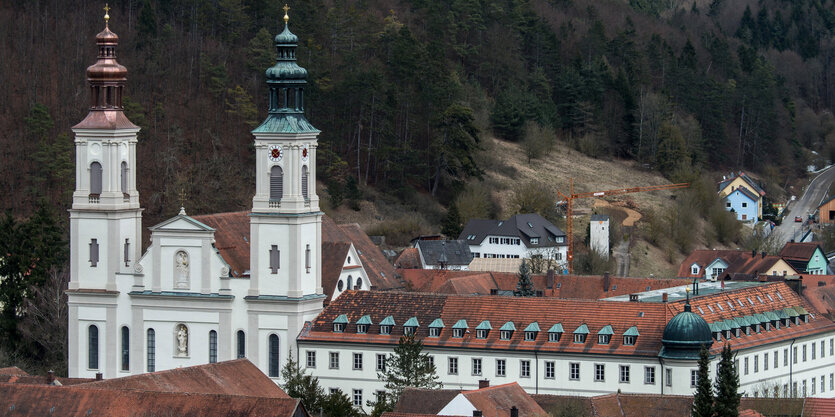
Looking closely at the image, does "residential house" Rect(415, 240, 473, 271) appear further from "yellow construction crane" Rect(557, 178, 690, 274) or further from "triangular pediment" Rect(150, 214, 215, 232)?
"triangular pediment" Rect(150, 214, 215, 232)

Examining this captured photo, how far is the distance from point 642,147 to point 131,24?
142 feet

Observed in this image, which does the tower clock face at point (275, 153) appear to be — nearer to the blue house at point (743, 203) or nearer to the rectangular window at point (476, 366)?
the rectangular window at point (476, 366)

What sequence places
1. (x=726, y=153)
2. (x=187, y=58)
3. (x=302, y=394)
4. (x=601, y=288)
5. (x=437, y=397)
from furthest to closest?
(x=726, y=153), (x=187, y=58), (x=601, y=288), (x=302, y=394), (x=437, y=397)

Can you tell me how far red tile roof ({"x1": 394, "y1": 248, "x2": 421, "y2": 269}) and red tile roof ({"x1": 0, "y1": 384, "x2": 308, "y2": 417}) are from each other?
51.7 m

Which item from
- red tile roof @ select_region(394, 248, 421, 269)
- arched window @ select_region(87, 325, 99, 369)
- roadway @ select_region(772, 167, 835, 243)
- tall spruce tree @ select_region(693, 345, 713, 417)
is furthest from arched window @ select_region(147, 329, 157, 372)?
roadway @ select_region(772, 167, 835, 243)

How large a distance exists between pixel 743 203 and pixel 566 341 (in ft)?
252

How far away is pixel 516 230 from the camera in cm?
13475

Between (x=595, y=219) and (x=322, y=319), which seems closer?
(x=322, y=319)

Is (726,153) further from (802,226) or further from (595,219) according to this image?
(595,219)

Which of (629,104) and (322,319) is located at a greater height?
(629,104)

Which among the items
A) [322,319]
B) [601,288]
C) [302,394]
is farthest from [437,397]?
[601,288]

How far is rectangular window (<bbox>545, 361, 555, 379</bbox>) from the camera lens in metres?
87.4

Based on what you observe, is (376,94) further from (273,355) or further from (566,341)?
(566,341)

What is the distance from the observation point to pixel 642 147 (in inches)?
6422
